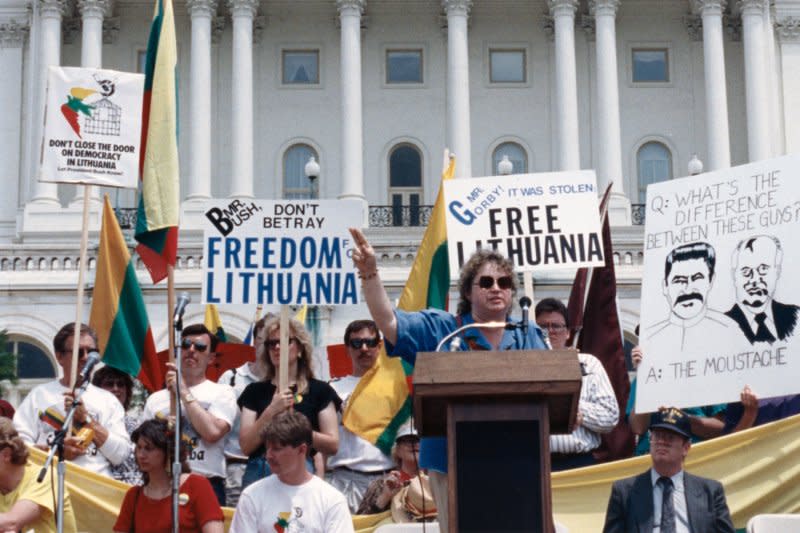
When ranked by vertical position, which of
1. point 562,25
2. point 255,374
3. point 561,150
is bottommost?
point 255,374

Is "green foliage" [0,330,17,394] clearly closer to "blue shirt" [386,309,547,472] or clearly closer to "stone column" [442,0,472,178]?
"stone column" [442,0,472,178]

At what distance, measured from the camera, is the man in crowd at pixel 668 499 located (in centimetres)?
912

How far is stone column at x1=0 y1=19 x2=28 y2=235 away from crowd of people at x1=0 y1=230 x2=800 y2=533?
32.9 metres

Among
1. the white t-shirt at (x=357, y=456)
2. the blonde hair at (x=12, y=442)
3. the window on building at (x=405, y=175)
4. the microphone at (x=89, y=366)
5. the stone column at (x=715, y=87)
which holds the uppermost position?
the stone column at (x=715, y=87)

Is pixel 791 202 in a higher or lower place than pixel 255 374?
higher

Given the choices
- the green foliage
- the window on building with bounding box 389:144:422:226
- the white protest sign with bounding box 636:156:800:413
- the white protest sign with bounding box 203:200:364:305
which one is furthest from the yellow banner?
the window on building with bounding box 389:144:422:226

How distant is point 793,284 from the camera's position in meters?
10.9

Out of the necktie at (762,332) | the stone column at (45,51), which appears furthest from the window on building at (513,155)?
the necktie at (762,332)

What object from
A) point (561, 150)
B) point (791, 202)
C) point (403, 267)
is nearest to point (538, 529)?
point (791, 202)

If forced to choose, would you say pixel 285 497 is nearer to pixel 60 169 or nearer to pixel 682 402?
pixel 682 402

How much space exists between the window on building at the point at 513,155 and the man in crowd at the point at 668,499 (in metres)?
35.7

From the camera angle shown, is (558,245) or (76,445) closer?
(76,445)

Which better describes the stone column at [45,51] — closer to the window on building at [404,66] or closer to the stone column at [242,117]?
the stone column at [242,117]

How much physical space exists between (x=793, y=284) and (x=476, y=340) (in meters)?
3.55
